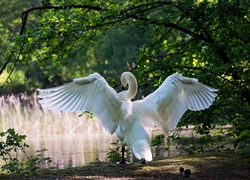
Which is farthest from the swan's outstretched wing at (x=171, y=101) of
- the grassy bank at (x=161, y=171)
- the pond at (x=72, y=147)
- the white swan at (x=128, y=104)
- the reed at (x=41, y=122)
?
the reed at (x=41, y=122)

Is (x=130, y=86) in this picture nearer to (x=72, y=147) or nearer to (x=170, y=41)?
(x=170, y=41)

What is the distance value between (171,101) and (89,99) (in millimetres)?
1149

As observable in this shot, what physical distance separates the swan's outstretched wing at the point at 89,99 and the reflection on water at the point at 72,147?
347cm

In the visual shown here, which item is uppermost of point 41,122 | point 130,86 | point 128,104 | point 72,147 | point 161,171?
point 41,122

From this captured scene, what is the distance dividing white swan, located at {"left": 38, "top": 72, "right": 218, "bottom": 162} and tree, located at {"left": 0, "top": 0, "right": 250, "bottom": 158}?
686mm

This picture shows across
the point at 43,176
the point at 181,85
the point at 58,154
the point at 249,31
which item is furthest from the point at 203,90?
the point at 58,154

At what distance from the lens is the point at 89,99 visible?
23.6 ft

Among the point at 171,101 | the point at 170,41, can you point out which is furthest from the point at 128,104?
the point at 170,41

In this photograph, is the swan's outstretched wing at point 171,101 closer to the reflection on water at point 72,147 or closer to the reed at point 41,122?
the reflection on water at point 72,147

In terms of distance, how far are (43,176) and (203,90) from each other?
2.68m

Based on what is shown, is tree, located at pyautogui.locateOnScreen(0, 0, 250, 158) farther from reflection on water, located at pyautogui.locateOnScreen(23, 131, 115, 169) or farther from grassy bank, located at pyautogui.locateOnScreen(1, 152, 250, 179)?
reflection on water, located at pyautogui.locateOnScreen(23, 131, 115, 169)

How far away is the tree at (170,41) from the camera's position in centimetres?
823

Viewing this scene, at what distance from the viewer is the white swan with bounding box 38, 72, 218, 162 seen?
23.3 ft

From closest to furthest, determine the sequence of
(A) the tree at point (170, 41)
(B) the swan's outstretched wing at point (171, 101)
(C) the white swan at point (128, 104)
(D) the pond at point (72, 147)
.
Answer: (C) the white swan at point (128, 104), (B) the swan's outstretched wing at point (171, 101), (A) the tree at point (170, 41), (D) the pond at point (72, 147)
